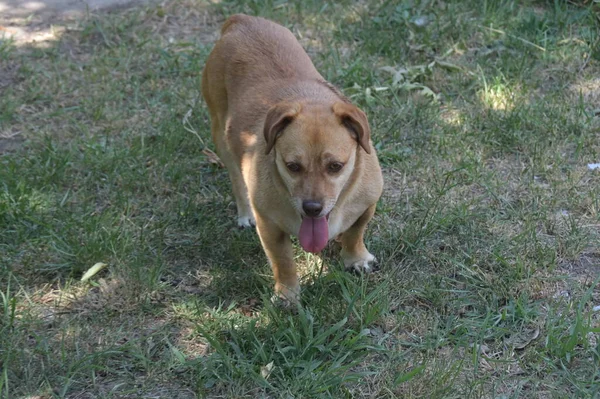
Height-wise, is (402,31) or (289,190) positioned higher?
(289,190)

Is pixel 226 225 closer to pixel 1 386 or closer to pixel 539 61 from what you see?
pixel 1 386

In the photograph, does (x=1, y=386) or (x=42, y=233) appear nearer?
(x=1, y=386)

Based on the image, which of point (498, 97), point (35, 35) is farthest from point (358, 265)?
point (35, 35)

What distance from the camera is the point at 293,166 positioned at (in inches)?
138

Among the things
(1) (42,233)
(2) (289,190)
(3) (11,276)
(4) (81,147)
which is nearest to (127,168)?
(4) (81,147)

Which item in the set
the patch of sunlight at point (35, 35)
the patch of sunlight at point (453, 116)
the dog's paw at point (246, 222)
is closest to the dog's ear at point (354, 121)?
the dog's paw at point (246, 222)

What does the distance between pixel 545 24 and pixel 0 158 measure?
4250mm

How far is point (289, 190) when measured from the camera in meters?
3.61

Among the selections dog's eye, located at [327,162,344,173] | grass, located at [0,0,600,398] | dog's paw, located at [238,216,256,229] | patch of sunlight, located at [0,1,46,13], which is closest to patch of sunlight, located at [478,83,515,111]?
grass, located at [0,0,600,398]

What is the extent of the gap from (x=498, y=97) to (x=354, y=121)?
7.64ft

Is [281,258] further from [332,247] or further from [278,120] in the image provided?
[278,120]

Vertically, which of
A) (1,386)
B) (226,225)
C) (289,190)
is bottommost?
(226,225)

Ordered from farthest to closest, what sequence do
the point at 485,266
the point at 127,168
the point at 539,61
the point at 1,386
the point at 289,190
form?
1. the point at 539,61
2. the point at 127,168
3. the point at 485,266
4. the point at 289,190
5. the point at 1,386

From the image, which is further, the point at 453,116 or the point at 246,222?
the point at 453,116
